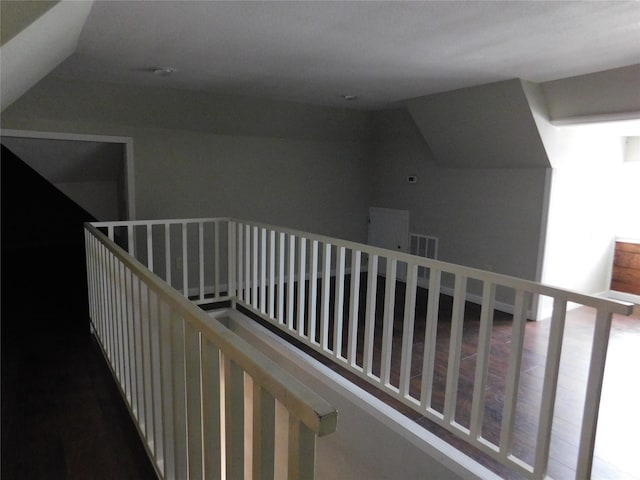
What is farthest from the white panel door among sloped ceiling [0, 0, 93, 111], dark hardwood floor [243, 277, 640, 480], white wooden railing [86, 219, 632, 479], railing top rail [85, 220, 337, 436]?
railing top rail [85, 220, 337, 436]

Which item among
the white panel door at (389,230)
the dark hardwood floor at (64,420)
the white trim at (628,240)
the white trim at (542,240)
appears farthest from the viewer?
the white panel door at (389,230)

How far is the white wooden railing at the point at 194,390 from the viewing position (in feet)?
2.67

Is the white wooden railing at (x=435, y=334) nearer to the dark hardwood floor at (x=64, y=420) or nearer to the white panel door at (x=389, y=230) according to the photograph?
the dark hardwood floor at (x=64, y=420)

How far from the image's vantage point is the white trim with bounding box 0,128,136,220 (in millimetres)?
3557

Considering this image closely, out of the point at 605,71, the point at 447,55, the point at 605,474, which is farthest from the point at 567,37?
the point at 605,474

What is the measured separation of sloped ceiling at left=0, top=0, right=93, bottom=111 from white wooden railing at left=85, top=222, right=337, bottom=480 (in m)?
0.90

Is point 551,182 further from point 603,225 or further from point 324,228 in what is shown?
point 324,228

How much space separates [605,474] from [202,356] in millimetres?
2052

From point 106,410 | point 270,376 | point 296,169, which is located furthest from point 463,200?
point 270,376

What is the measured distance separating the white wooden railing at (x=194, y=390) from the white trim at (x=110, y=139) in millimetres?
1892

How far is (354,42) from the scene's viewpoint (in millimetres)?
2574

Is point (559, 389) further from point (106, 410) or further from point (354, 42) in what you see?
point (106, 410)

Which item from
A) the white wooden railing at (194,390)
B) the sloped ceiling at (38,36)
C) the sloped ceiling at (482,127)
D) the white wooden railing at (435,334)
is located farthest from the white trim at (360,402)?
the sloped ceiling at (482,127)

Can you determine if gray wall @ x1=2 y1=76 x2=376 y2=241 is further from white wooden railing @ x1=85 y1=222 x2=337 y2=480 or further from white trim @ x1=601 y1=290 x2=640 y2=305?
white trim @ x1=601 y1=290 x2=640 y2=305
